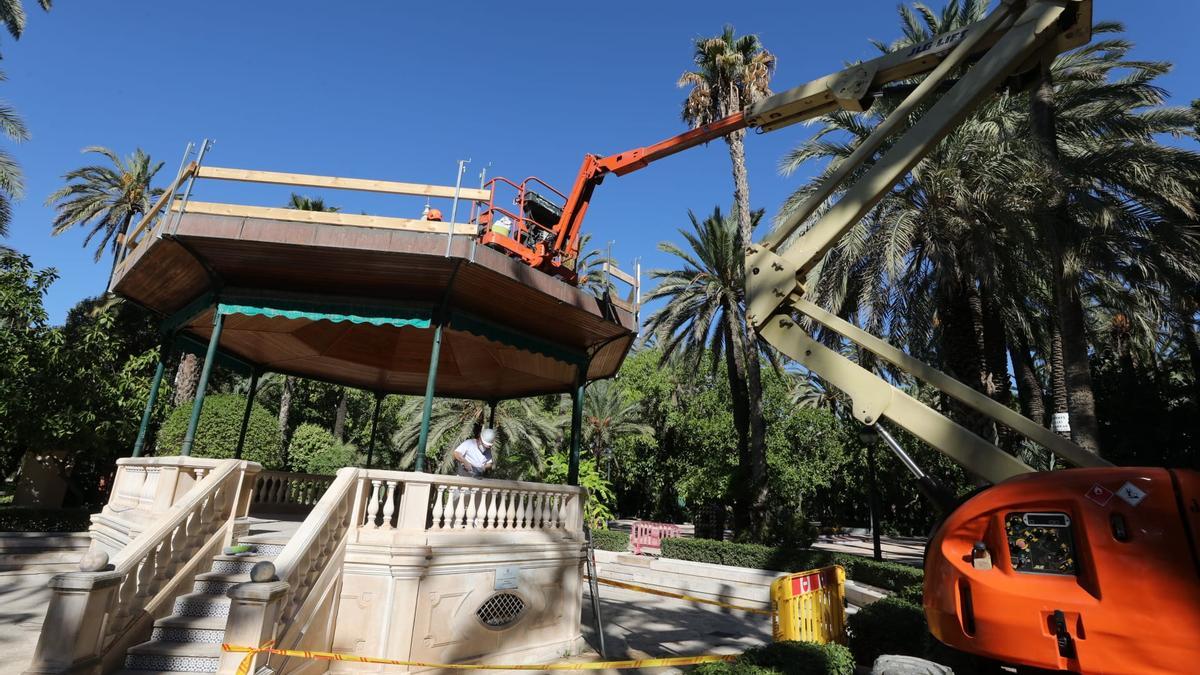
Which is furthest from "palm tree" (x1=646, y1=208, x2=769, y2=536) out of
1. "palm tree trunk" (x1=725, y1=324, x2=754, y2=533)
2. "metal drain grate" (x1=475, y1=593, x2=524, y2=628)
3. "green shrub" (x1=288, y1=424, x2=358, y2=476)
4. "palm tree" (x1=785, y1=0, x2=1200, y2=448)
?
"green shrub" (x1=288, y1=424, x2=358, y2=476)

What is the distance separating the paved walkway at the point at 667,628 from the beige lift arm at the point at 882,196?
4415 mm

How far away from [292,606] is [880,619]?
743 cm

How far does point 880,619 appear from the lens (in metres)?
7.90

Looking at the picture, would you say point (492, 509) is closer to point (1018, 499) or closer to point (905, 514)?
point (1018, 499)

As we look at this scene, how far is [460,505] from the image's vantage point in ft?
26.1

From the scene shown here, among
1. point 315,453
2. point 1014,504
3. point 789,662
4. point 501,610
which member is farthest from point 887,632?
point 315,453

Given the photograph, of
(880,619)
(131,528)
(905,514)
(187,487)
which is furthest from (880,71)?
(905,514)

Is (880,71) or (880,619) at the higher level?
(880,71)

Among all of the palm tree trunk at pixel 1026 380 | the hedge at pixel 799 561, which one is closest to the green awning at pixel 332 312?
the hedge at pixel 799 561

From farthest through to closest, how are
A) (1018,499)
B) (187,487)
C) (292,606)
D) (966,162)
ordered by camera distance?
(966,162) < (187,487) < (292,606) < (1018,499)

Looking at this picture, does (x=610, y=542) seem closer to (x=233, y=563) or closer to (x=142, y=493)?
(x=142, y=493)

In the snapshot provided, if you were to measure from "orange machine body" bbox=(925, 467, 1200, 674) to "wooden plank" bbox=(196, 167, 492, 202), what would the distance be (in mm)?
6716

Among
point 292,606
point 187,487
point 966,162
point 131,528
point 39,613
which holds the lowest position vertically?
point 39,613

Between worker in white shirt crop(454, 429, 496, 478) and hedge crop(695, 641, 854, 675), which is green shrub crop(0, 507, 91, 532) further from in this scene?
hedge crop(695, 641, 854, 675)
